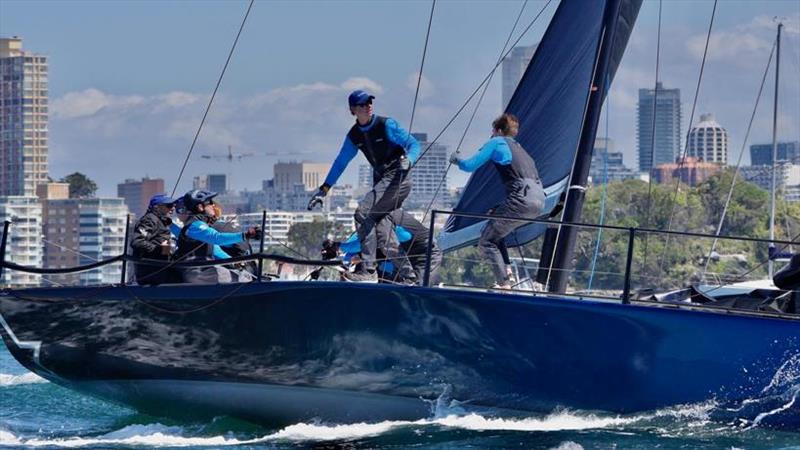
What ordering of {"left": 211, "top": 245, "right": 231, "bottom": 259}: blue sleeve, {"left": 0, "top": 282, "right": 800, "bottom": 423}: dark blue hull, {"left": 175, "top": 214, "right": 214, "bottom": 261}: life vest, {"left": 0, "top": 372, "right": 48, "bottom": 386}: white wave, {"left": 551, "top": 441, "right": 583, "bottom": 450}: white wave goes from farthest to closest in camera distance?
{"left": 0, "top": 372, "right": 48, "bottom": 386}: white wave
{"left": 211, "top": 245, "right": 231, "bottom": 259}: blue sleeve
{"left": 175, "top": 214, "right": 214, "bottom": 261}: life vest
{"left": 0, "top": 282, "right": 800, "bottom": 423}: dark blue hull
{"left": 551, "top": 441, "right": 583, "bottom": 450}: white wave

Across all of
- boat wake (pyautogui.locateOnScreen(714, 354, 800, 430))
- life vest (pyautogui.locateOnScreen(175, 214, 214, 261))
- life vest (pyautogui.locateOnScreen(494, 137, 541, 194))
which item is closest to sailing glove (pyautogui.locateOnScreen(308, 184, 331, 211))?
life vest (pyautogui.locateOnScreen(175, 214, 214, 261))

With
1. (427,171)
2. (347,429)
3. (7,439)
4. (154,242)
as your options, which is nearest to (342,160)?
(154,242)

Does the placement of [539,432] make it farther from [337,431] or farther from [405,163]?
[405,163]

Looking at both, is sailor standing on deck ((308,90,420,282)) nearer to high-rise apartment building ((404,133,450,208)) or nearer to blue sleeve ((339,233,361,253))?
high-rise apartment building ((404,133,450,208))

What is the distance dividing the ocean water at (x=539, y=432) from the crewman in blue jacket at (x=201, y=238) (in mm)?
997

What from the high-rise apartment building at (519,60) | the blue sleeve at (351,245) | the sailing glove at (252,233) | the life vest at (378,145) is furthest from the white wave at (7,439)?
the high-rise apartment building at (519,60)

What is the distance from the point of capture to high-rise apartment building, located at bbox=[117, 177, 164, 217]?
539ft

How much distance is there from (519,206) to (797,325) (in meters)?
1.90

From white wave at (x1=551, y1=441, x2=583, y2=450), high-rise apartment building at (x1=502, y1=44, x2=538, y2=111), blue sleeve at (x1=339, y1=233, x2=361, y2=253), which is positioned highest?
high-rise apartment building at (x1=502, y1=44, x2=538, y2=111)

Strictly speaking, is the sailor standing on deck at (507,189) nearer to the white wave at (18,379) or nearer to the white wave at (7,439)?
the white wave at (7,439)

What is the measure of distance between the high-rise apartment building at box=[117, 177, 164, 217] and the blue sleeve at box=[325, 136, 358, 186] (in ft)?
483

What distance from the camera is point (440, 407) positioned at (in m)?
12.1

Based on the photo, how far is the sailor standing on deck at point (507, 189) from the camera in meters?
12.1

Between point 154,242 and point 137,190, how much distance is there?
175164 mm
